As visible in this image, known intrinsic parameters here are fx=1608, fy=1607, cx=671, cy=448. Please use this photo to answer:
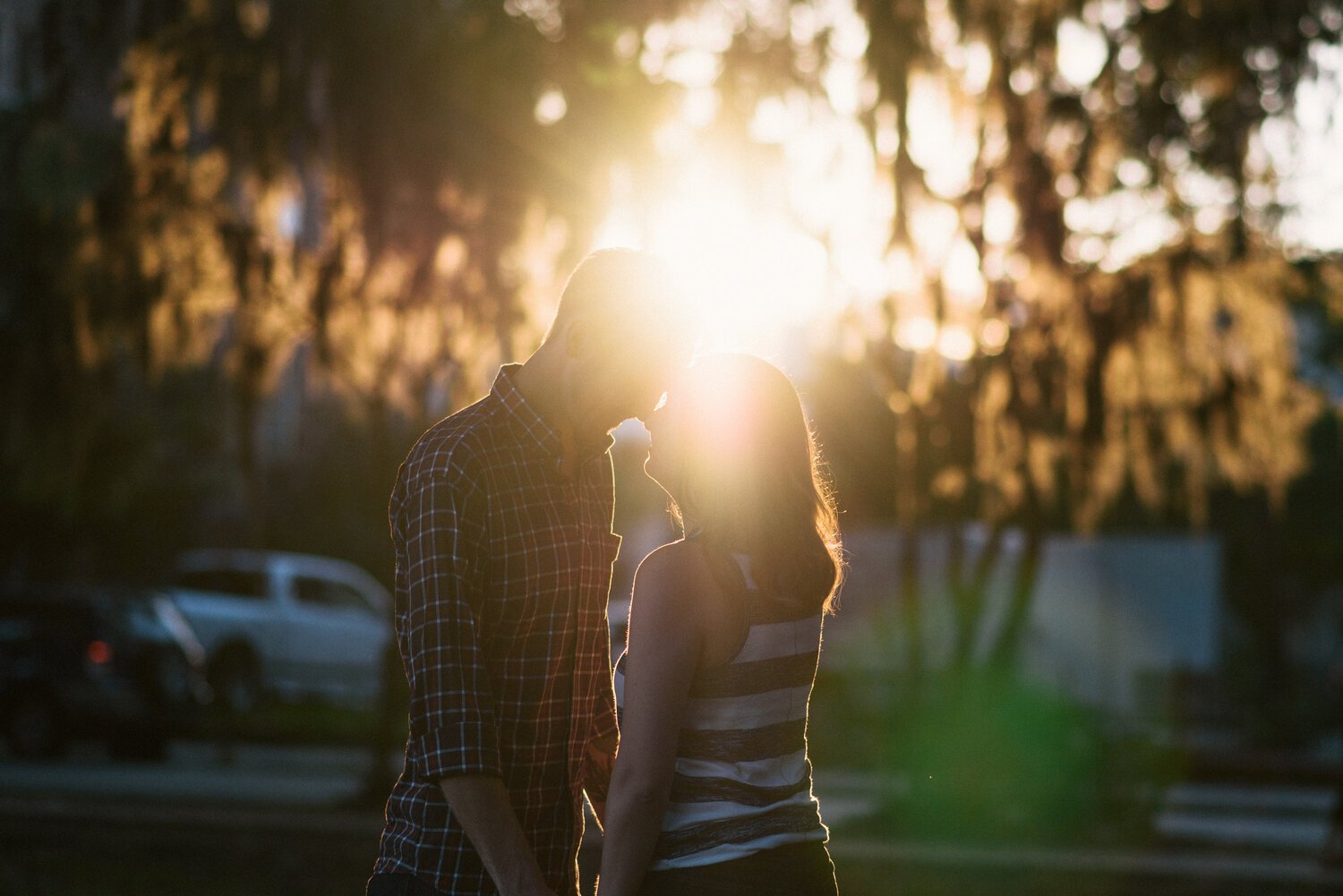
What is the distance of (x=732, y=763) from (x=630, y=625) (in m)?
0.29

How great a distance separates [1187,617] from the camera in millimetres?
23828

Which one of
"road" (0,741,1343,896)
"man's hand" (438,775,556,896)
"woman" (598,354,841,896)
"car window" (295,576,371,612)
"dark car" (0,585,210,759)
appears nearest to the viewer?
"man's hand" (438,775,556,896)

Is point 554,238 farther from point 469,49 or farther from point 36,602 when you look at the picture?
point 36,602

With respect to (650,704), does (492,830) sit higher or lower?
lower

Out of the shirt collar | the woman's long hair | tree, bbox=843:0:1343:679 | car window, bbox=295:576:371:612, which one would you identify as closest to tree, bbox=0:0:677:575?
tree, bbox=843:0:1343:679

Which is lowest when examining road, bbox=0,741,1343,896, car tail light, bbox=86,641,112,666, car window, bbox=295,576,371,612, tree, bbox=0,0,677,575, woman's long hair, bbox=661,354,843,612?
road, bbox=0,741,1343,896

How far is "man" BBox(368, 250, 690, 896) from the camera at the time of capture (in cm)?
244

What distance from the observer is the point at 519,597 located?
2.61m

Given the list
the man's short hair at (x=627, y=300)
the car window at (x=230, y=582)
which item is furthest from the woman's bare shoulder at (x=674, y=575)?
the car window at (x=230, y=582)

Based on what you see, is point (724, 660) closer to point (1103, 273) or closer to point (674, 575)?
point (674, 575)

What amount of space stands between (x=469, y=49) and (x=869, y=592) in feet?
48.0

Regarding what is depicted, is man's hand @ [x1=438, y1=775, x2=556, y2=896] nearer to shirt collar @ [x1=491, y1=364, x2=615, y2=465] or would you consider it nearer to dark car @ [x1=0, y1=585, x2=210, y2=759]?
shirt collar @ [x1=491, y1=364, x2=615, y2=465]

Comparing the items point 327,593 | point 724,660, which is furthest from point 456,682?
point 327,593

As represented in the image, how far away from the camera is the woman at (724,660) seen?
99.3 inches
